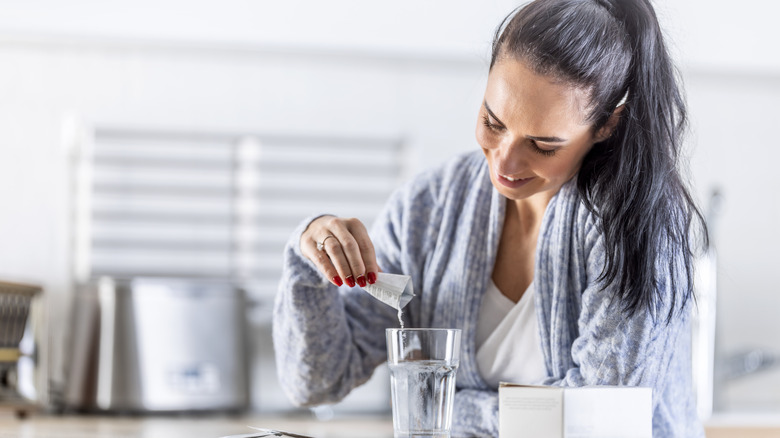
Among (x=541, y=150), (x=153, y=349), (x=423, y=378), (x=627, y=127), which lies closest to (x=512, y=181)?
(x=541, y=150)

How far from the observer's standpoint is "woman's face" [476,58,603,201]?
859mm

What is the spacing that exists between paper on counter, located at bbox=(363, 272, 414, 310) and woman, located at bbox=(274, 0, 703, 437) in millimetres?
16

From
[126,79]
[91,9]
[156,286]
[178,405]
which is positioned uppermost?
[91,9]

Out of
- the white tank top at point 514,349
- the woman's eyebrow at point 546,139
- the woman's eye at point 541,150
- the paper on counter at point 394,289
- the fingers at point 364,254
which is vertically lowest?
the white tank top at point 514,349

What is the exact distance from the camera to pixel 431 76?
2.58 m

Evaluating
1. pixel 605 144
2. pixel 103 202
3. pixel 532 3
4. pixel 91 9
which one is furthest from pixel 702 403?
pixel 91 9

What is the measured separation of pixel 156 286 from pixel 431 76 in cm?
100

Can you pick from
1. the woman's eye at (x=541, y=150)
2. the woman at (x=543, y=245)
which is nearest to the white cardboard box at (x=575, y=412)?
the woman at (x=543, y=245)

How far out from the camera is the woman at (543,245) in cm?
88

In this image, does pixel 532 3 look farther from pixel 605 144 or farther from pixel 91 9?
pixel 91 9

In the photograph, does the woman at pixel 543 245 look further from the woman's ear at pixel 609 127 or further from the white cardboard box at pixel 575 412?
the white cardboard box at pixel 575 412

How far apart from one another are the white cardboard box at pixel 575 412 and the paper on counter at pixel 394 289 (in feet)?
0.50

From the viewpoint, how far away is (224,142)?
2510mm

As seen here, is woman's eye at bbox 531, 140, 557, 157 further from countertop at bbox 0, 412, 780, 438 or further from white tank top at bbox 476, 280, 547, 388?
countertop at bbox 0, 412, 780, 438
